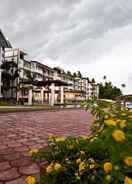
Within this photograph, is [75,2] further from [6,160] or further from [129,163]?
[129,163]

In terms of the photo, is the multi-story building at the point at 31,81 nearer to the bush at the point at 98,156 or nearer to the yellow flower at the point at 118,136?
the bush at the point at 98,156

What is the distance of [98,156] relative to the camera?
176 centimetres

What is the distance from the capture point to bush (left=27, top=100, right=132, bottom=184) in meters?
0.80

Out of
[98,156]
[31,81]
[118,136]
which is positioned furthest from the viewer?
[31,81]

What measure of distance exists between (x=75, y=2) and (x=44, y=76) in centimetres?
3963

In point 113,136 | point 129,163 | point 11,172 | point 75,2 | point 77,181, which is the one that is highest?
point 75,2

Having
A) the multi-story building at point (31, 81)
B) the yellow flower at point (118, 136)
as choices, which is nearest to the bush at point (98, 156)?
the yellow flower at point (118, 136)

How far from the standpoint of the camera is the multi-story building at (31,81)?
29744 mm

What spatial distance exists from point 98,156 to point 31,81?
96.0 ft

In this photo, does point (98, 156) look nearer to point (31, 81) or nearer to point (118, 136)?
point (118, 136)

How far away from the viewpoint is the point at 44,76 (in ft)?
162

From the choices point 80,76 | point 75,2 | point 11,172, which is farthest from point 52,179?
point 80,76

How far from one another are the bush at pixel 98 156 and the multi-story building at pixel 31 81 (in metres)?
23.8

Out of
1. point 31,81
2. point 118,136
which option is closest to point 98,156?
point 118,136
